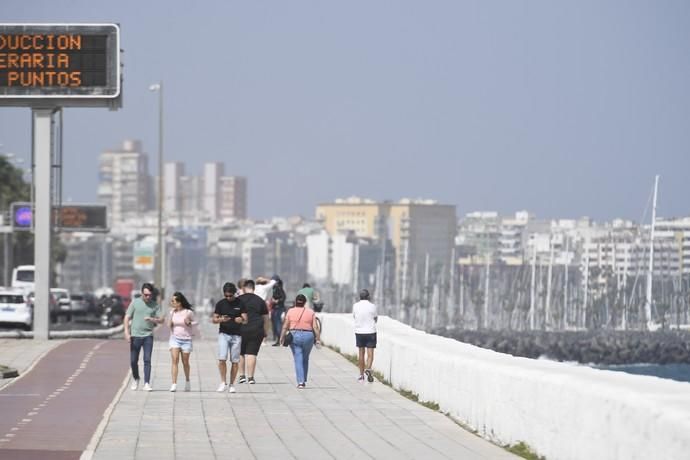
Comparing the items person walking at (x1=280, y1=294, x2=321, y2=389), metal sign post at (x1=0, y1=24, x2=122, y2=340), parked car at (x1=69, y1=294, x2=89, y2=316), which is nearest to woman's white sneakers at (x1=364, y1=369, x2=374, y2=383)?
person walking at (x1=280, y1=294, x2=321, y2=389)

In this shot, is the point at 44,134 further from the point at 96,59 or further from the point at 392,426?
the point at 392,426

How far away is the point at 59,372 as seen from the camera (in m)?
34.8

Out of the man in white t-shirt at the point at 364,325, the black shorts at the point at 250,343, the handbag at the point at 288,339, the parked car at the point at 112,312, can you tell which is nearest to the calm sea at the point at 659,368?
the parked car at the point at 112,312

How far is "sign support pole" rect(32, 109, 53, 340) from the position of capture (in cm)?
4769

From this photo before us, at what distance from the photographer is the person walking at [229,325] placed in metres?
28.9

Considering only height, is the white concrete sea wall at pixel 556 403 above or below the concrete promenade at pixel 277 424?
above

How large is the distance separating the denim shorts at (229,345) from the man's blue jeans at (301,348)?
1.08 m

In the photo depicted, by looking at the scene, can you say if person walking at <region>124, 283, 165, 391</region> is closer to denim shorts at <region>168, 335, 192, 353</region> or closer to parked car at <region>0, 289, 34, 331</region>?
denim shorts at <region>168, 335, 192, 353</region>

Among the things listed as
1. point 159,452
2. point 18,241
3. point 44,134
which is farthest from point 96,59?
point 18,241

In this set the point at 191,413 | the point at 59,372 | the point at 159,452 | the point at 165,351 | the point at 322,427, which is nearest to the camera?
the point at 159,452

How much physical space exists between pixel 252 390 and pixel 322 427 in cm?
716

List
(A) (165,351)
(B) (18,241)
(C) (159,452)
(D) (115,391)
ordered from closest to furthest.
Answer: (C) (159,452) < (D) (115,391) < (A) (165,351) < (B) (18,241)

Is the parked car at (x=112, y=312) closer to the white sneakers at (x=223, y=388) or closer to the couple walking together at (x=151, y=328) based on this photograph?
the couple walking together at (x=151, y=328)

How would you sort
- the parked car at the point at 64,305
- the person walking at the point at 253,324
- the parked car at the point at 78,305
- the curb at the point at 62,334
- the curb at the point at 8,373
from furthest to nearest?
1. the parked car at the point at 78,305
2. the parked car at the point at 64,305
3. the curb at the point at 62,334
4. the curb at the point at 8,373
5. the person walking at the point at 253,324
